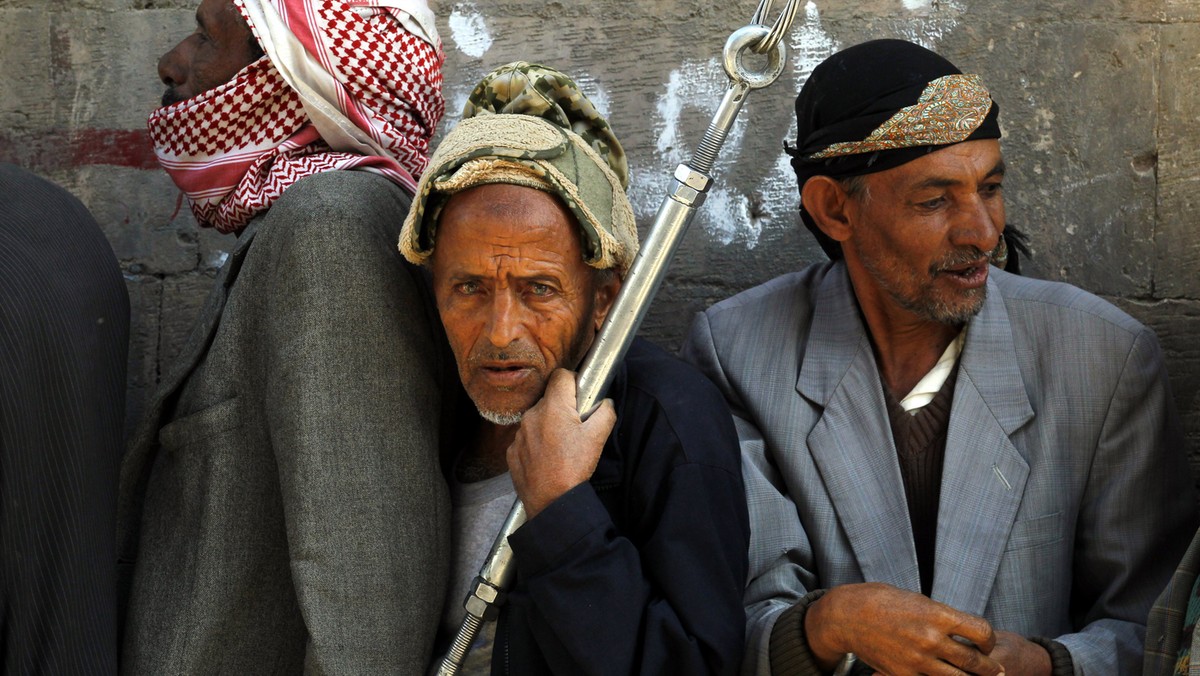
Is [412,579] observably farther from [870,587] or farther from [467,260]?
[870,587]

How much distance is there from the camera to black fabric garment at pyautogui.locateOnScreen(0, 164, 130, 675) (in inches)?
104

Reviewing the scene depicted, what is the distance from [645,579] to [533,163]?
795 mm

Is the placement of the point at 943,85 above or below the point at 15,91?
above

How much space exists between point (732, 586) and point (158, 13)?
2383mm

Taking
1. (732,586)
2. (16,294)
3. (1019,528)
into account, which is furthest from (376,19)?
(1019,528)

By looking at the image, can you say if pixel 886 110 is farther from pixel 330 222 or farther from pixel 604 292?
pixel 330 222

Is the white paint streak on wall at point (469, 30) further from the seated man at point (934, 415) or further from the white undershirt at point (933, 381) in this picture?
the white undershirt at point (933, 381)

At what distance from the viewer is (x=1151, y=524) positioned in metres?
2.86

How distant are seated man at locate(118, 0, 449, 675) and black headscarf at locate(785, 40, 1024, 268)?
3.03ft

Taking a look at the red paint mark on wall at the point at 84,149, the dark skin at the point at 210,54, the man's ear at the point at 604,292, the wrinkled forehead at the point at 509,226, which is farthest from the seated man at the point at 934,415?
the red paint mark on wall at the point at 84,149

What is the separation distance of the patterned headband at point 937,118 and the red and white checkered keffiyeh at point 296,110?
1.04 m

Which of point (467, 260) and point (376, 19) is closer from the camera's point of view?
point (467, 260)

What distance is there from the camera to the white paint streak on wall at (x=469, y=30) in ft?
12.8

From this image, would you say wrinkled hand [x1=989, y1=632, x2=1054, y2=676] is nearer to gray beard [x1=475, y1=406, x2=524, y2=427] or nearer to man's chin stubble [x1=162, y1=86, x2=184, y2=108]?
gray beard [x1=475, y1=406, x2=524, y2=427]
